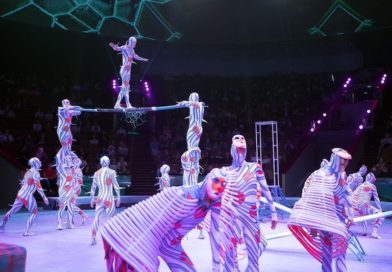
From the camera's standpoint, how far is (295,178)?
675 inches

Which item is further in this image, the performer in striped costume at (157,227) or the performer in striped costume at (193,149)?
the performer in striped costume at (193,149)

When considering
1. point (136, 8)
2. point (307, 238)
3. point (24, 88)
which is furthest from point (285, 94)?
point (307, 238)

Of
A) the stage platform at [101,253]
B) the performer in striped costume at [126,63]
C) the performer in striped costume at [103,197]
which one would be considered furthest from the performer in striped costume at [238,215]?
the performer in striped costume at [126,63]

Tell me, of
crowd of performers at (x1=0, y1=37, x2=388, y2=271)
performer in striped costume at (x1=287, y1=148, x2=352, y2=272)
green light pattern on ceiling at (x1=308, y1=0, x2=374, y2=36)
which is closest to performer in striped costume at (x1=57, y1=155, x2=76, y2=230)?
crowd of performers at (x1=0, y1=37, x2=388, y2=271)

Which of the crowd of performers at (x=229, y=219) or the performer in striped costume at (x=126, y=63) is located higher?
the performer in striped costume at (x=126, y=63)

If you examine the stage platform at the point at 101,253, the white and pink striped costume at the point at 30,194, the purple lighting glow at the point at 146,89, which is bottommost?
the stage platform at the point at 101,253

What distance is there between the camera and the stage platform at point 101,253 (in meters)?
6.29

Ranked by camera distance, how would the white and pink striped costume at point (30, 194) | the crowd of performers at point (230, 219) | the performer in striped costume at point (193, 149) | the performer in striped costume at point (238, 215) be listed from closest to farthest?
the crowd of performers at point (230, 219) → the performer in striped costume at point (238, 215) → the performer in striped costume at point (193, 149) → the white and pink striped costume at point (30, 194)

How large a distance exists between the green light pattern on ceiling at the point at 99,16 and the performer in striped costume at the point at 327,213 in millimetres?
18590

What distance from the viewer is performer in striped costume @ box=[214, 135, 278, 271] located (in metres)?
4.56

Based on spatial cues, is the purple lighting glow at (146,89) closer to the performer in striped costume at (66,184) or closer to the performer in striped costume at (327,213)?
the performer in striped costume at (66,184)

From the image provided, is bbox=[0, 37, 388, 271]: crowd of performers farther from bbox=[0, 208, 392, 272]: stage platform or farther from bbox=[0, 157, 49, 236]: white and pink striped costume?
bbox=[0, 157, 49, 236]: white and pink striped costume

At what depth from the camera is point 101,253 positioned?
7.32m

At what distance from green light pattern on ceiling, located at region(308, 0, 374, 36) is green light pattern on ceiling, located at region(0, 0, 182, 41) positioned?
23.9 feet
